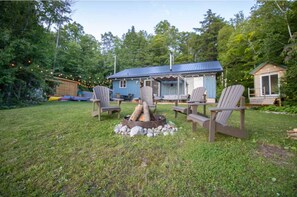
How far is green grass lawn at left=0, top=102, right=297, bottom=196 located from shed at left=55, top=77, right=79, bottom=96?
13276 mm

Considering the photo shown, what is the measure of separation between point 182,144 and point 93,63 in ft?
63.0

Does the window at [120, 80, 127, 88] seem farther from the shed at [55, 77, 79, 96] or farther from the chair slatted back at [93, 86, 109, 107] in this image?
the chair slatted back at [93, 86, 109, 107]

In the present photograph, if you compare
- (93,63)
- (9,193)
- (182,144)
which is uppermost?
(93,63)

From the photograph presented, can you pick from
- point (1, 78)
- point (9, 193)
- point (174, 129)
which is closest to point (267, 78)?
point (174, 129)

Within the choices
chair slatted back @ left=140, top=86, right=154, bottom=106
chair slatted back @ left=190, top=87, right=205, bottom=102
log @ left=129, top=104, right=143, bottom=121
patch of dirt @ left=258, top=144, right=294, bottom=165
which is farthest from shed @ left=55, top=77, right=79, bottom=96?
patch of dirt @ left=258, top=144, right=294, bottom=165

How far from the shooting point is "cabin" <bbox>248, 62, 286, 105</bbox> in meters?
9.38

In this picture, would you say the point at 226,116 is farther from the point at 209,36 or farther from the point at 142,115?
the point at 209,36

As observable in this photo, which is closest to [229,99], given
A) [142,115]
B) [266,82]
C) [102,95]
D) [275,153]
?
[275,153]

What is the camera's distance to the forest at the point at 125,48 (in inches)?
301

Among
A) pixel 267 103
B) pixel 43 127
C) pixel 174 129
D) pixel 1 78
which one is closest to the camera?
pixel 174 129

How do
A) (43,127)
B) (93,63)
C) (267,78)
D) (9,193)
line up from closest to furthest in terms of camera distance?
(9,193), (43,127), (267,78), (93,63)

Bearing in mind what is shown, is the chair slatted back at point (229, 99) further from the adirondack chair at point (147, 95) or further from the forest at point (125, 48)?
the forest at point (125, 48)

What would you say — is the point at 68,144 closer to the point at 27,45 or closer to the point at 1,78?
the point at 1,78

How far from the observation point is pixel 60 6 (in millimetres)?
10461
